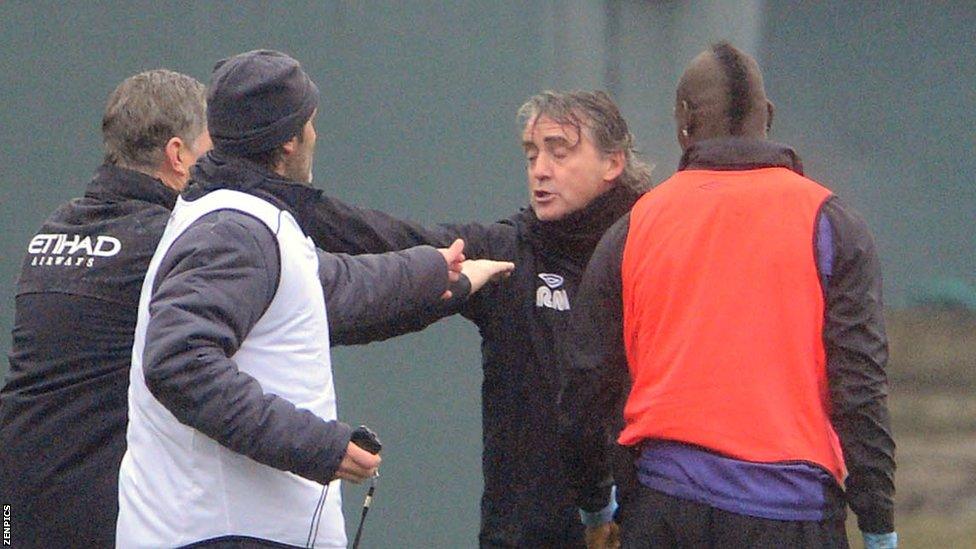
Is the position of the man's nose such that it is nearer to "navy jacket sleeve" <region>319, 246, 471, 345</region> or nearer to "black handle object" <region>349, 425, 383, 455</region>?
"navy jacket sleeve" <region>319, 246, 471, 345</region>

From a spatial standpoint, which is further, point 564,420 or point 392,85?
point 392,85

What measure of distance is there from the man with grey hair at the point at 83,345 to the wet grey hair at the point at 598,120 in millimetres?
889

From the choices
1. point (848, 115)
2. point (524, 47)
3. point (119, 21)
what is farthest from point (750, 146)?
point (119, 21)

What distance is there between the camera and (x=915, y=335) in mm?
5359

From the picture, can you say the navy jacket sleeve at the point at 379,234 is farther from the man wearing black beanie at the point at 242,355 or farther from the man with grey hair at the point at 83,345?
the man wearing black beanie at the point at 242,355

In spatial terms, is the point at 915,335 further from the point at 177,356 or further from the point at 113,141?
the point at 177,356

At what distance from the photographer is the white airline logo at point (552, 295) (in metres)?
3.54

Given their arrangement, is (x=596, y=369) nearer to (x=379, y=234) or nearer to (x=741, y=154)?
(x=741, y=154)

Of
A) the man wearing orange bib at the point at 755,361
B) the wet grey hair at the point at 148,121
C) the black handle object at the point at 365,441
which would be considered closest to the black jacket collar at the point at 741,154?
the man wearing orange bib at the point at 755,361

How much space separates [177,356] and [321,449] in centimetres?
29

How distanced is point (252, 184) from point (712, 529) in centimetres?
111

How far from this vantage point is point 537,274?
11.8 ft

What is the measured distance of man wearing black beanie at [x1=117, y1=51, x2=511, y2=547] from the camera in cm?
255

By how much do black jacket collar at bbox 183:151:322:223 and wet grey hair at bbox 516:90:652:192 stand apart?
0.99 metres
